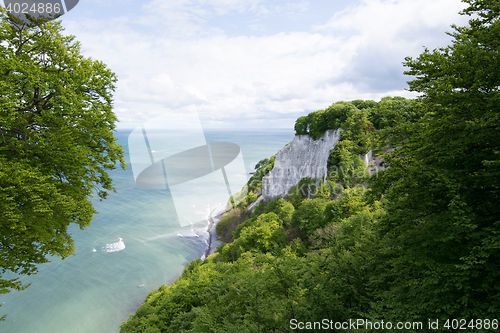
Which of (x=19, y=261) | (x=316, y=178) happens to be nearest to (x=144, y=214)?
(x=316, y=178)

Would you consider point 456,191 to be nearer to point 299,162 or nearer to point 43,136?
point 43,136

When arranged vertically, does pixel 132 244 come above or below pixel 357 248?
below

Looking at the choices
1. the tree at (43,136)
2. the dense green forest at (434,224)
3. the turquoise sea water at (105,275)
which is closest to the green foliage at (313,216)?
the dense green forest at (434,224)

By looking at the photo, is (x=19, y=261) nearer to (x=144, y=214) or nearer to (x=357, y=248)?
(x=357, y=248)

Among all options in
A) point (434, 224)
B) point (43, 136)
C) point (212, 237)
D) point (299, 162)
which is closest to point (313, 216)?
point (434, 224)

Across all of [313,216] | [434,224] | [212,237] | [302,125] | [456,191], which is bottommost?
[212,237]

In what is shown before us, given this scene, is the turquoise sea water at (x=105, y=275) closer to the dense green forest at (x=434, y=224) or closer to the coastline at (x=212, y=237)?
the coastline at (x=212, y=237)

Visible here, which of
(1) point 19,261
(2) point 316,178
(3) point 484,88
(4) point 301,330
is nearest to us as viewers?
(3) point 484,88

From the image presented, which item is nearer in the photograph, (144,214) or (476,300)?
(476,300)
